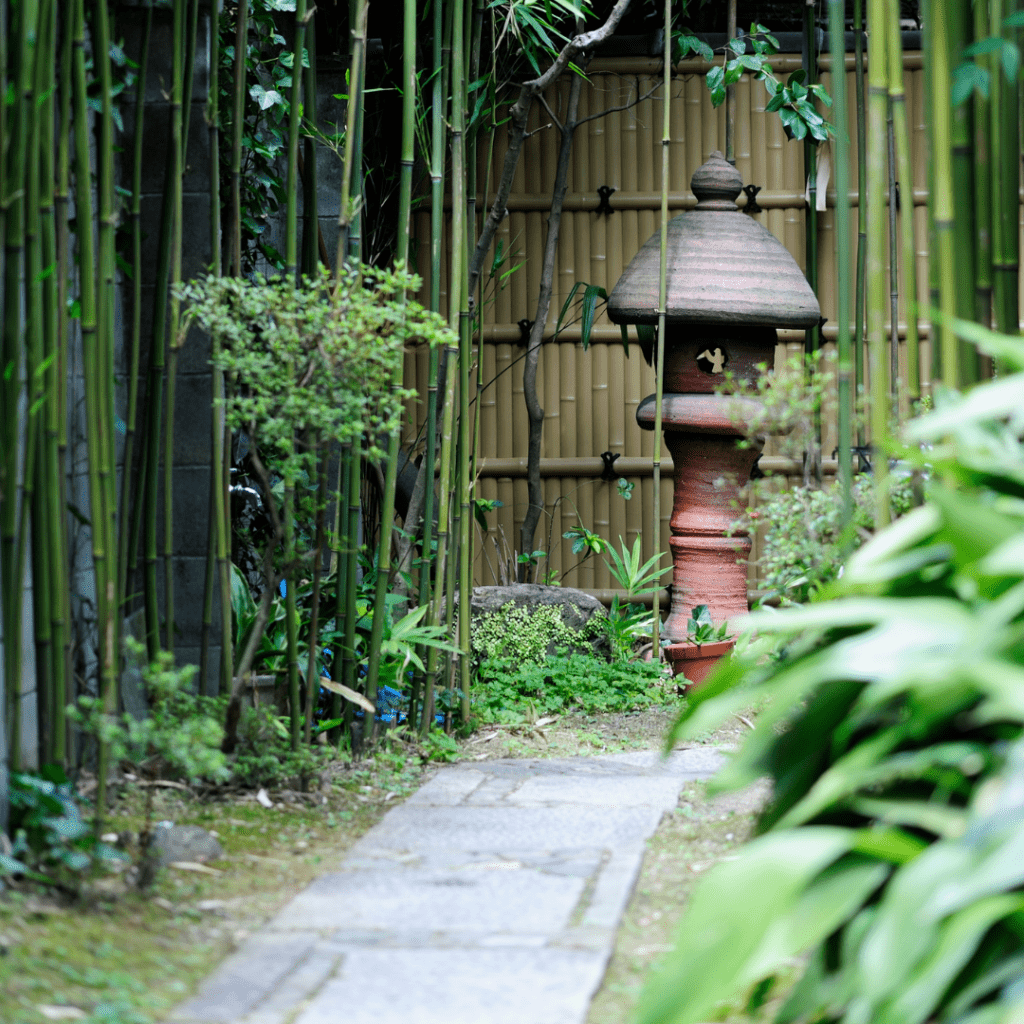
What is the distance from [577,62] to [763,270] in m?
1.01

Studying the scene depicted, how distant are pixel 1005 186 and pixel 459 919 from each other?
1.24 metres

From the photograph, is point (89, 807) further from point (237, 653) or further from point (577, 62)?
point (577, 62)

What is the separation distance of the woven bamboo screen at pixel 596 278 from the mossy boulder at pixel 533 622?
0.59 metres

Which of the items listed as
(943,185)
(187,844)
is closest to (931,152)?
(943,185)

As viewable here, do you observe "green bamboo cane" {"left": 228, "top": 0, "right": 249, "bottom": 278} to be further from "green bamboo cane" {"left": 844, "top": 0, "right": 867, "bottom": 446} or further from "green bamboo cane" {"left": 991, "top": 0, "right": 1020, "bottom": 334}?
"green bamboo cane" {"left": 844, "top": 0, "right": 867, "bottom": 446}

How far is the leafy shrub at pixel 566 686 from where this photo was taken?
10.9ft

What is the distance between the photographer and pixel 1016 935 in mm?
1081

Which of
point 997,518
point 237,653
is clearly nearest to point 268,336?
point 237,653

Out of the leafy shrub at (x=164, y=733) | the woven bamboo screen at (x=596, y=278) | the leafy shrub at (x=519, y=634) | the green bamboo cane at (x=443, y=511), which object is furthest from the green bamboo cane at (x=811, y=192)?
the leafy shrub at (x=164, y=733)

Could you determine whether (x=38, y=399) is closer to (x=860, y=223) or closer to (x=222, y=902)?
(x=222, y=902)

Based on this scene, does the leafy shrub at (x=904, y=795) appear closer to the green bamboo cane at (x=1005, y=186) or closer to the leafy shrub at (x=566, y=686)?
the green bamboo cane at (x=1005, y=186)

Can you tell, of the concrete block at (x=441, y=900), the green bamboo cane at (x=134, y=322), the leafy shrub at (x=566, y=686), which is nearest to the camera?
the concrete block at (x=441, y=900)

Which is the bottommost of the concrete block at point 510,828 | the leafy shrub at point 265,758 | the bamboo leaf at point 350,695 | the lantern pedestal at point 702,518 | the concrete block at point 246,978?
the concrete block at point 510,828

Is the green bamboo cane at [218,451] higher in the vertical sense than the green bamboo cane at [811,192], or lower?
lower
